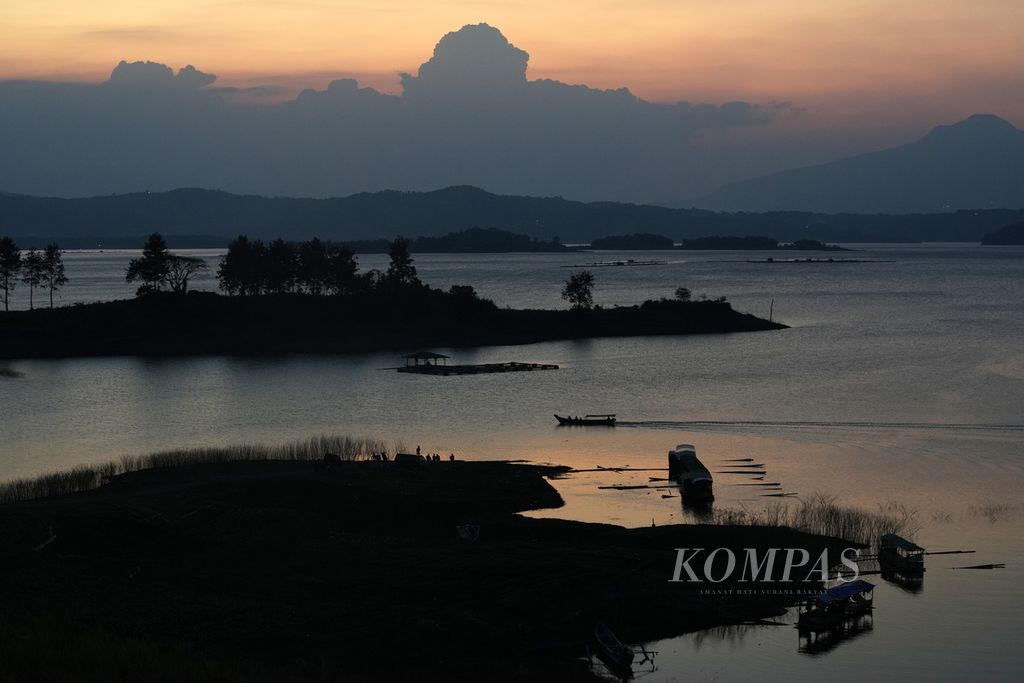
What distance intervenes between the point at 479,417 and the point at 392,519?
31823mm

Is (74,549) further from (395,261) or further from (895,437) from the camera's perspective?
(395,261)

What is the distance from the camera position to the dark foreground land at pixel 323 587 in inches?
1112

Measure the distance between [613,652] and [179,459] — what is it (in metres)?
31.1

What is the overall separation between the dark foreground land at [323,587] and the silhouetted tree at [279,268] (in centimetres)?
8621

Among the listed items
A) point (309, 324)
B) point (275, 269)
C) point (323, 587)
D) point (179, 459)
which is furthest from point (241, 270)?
point (323, 587)

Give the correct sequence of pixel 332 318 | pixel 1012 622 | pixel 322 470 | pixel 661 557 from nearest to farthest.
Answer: pixel 1012 622, pixel 661 557, pixel 322 470, pixel 332 318

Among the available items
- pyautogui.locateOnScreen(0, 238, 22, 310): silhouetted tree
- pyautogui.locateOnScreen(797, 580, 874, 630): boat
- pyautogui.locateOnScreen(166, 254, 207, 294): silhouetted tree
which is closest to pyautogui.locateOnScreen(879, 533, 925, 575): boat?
pyautogui.locateOnScreen(797, 580, 874, 630): boat

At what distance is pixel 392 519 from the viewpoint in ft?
135

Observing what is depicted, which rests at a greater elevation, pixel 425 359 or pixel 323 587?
pixel 323 587

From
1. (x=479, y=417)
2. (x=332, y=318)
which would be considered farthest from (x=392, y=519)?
(x=332, y=318)

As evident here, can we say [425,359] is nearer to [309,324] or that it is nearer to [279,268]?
[309,324]

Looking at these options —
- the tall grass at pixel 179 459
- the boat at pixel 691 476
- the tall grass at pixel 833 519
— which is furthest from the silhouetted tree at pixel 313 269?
the tall grass at pixel 833 519

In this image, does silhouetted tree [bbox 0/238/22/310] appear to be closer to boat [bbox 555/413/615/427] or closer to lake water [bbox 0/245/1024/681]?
lake water [bbox 0/245/1024/681]

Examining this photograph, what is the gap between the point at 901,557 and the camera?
36406 mm
